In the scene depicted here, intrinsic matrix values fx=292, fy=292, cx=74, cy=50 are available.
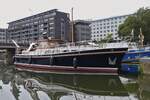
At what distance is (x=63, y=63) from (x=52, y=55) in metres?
2.45

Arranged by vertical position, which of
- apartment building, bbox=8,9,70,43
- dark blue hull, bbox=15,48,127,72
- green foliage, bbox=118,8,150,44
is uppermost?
apartment building, bbox=8,9,70,43

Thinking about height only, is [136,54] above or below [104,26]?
below

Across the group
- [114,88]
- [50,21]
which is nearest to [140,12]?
[114,88]

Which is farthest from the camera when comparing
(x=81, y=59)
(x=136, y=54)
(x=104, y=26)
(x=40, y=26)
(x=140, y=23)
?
(x=104, y=26)

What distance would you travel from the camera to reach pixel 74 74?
1401 inches

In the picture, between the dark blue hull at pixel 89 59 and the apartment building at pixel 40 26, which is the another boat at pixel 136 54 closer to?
the dark blue hull at pixel 89 59

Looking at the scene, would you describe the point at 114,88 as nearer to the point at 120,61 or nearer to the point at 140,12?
the point at 120,61

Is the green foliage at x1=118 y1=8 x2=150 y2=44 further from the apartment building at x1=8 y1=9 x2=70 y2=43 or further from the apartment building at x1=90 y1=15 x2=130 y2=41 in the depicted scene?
the apartment building at x1=90 y1=15 x2=130 y2=41

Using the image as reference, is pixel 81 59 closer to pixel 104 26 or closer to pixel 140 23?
pixel 140 23

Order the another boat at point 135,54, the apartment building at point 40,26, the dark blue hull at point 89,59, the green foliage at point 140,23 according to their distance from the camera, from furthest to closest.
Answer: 1. the apartment building at point 40,26
2. the green foliage at point 140,23
3. the another boat at point 135,54
4. the dark blue hull at point 89,59

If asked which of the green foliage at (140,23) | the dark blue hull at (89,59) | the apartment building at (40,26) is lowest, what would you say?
the dark blue hull at (89,59)

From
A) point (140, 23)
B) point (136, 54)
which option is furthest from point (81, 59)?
point (140, 23)

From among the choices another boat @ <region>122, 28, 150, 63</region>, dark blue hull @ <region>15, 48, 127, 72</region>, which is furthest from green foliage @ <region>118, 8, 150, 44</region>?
dark blue hull @ <region>15, 48, 127, 72</region>

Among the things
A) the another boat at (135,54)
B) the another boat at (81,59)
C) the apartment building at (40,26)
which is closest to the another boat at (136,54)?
the another boat at (135,54)
